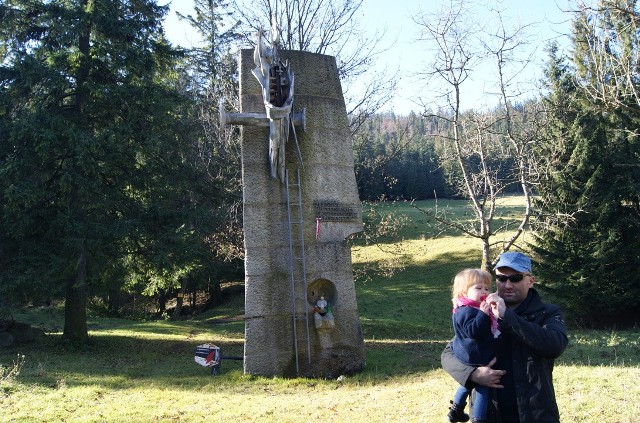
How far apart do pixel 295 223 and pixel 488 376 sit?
767 centimetres

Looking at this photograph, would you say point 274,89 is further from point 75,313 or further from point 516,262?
point 75,313

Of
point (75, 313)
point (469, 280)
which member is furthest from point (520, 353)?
point (75, 313)

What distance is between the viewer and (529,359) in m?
3.58

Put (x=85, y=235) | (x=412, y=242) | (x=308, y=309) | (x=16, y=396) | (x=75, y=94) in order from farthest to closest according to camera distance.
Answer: (x=412, y=242), (x=75, y=94), (x=85, y=235), (x=308, y=309), (x=16, y=396)

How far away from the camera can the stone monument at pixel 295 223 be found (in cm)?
1064

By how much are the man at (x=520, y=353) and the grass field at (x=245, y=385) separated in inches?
118

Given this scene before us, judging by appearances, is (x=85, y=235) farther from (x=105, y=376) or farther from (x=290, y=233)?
(x=290, y=233)

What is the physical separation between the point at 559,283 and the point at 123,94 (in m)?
15.7

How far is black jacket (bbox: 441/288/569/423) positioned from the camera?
345 centimetres

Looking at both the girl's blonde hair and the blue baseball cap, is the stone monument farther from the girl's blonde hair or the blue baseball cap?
the blue baseball cap

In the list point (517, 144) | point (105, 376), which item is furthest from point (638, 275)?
point (105, 376)

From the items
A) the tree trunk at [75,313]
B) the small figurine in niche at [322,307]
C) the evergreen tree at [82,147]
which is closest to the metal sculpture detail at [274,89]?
the small figurine in niche at [322,307]

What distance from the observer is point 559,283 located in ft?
67.1

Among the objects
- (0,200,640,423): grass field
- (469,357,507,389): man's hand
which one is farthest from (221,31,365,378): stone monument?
(469,357,507,389): man's hand
